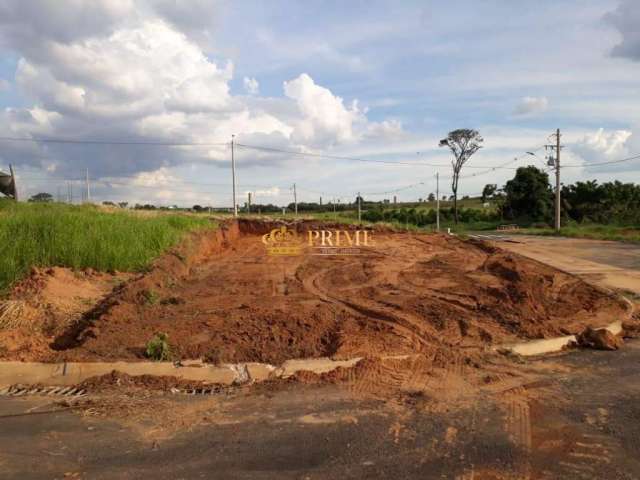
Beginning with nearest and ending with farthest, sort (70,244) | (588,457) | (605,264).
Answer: (588,457)
(70,244)
(605,264)

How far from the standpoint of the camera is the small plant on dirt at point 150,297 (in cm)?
729

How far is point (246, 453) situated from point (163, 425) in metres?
0.82

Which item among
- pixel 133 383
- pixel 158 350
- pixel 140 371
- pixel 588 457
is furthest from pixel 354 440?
pixel 158 350

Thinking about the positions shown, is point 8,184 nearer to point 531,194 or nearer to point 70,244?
point 70,244

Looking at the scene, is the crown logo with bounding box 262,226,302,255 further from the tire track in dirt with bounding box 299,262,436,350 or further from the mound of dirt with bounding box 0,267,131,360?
the mound of dirt with bounding box 0,267,131,360

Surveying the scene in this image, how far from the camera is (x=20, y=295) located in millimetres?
6543

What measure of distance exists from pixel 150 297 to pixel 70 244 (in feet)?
7.86

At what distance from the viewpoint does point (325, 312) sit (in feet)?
22.9

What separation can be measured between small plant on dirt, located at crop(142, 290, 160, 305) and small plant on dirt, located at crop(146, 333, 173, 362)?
88.0 inches

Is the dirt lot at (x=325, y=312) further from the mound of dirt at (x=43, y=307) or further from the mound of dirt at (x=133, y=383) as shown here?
the mound of dirt at (x=133, y=383)

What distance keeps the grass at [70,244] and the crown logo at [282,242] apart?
201 inches

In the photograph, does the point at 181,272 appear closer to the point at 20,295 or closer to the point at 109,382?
the point at 20,295

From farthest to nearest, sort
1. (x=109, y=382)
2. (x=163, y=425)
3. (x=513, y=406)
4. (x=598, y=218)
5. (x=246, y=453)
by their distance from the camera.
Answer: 1. (x=598, y=218)
2. (x=109, y=382)
3. (x=513, y=406)
4. (x=163, y=425)
5. (x=246, y=453)

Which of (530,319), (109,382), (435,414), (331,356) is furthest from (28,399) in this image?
(530,319)
